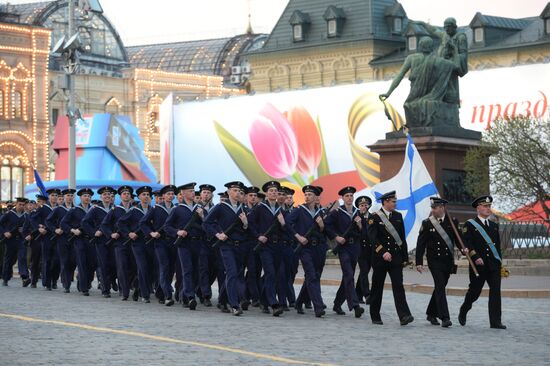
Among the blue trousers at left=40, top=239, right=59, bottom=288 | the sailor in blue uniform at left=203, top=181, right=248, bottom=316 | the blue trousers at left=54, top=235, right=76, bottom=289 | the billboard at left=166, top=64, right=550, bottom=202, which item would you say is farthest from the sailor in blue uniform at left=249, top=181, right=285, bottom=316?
the billboard at left=166, top=64, right=550, bottom=202

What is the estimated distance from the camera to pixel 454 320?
20844 millimetres

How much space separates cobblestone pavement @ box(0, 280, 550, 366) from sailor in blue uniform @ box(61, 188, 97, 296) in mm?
3816

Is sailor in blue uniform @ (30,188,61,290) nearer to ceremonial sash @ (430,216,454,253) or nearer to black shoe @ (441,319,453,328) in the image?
ceremonial sash @ (430,216,454,253)

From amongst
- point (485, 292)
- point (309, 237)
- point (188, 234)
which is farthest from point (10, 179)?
point (309, 237)

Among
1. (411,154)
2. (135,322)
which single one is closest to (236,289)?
(135,322)

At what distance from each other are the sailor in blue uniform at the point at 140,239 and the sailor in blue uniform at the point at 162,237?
0.69 feet

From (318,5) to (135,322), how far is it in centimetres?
8414

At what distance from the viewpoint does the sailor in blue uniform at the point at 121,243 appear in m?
26.0

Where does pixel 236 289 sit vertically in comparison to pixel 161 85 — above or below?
below

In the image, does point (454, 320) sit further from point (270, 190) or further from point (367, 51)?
point (367, 51)

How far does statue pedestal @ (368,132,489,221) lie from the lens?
3303 cm

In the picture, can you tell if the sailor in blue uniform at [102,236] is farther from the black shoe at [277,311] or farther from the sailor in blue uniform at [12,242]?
the black shoe at [277,311]

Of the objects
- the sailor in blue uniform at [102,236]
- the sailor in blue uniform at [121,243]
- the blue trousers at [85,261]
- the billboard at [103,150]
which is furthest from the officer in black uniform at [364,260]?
the billboard at [103,150]

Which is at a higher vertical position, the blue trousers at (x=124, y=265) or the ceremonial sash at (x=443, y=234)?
the ceremonial sash at (x=443, y=234)
